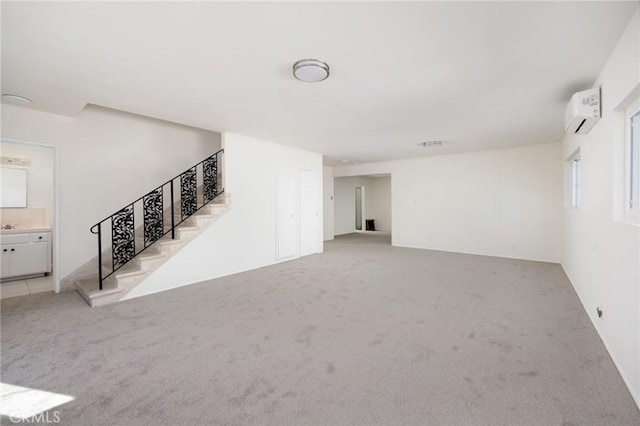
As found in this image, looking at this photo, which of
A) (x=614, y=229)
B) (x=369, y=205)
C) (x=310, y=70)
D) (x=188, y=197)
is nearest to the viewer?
(x=614, y=229)

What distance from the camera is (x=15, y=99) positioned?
356cm

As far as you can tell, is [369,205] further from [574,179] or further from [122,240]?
[122,240]

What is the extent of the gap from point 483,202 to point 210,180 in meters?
6.16

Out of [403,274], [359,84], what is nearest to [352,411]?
[359,84]

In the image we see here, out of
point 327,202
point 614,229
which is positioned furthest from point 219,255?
point 327,202

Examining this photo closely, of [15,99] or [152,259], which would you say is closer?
[15,99]

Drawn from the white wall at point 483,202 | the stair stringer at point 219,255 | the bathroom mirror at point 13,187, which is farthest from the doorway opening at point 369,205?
the bathroom mirror at point 13,187

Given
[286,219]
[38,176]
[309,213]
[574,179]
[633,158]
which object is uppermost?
[38,176]

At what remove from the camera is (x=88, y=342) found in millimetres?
2691

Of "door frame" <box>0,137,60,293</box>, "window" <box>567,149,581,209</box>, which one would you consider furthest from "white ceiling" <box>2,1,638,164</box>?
"window" <box>567,149,581,209</box>

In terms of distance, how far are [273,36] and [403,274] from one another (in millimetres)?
4240

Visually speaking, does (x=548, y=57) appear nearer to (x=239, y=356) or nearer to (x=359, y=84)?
(x=359, y=84)

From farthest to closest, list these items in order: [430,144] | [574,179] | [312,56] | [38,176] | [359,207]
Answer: [359,207], [430,144], [38,176], [574,179], [312,56]

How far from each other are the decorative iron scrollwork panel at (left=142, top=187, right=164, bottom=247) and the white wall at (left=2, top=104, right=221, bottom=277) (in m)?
0.61
